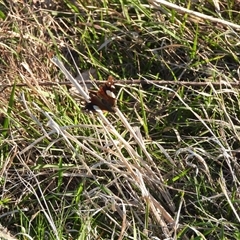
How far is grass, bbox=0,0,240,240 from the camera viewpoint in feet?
7.34

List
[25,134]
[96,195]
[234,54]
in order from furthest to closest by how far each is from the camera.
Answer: [234,54] → [25,134] → [96,195]

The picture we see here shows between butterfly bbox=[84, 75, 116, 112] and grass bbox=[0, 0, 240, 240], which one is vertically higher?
butterfly bbox=[84, 75, 116, 112]

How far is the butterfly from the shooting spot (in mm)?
2215

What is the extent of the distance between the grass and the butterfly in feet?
0.13

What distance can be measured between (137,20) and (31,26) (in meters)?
0.45

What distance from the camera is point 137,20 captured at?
8.88 ft

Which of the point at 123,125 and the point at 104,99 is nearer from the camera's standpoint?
the point at 104,99

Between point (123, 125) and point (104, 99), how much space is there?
27 cm

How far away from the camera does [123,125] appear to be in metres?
2.47

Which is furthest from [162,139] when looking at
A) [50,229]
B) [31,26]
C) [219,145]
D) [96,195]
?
[31,26]

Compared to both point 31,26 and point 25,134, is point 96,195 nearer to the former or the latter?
point 25,134

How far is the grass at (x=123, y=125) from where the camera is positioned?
224 cm

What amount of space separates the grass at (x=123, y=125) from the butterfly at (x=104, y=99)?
41 millimetres

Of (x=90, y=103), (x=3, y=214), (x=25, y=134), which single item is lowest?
(x=3, y=214)
